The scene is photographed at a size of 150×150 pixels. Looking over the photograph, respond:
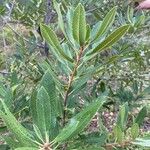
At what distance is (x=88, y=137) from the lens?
1083 millimetres

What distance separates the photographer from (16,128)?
76 cm

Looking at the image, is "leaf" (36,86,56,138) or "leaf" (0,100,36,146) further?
"leaf" (36,86,56,138)

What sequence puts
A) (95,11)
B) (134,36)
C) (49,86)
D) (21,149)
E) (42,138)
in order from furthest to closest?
1. (95,11)
2. (134,36)
3. (49,86)
4. (42,138)
5. (21,149)

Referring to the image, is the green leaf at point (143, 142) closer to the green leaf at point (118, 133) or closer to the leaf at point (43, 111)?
the green leaf at point (118, 133)

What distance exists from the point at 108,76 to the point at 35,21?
56cm

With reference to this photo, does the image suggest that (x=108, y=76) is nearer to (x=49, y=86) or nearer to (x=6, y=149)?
(x=6, y=149)

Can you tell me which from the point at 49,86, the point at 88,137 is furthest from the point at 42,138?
the point at 88,137

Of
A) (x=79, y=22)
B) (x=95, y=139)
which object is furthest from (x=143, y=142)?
(x=79, y=22)

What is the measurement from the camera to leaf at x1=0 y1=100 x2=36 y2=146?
0.74m

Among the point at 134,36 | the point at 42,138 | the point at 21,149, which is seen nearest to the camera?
the point at 21,149

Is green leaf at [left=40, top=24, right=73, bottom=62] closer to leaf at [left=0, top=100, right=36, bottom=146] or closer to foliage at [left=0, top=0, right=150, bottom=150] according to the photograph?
foliage at [left=0, top=0, right=150, bottom=150]

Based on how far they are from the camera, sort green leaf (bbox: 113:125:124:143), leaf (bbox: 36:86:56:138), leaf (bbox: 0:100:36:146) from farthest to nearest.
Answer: green leaf (bbox: 113:125:124:143), leaf (bbox: 36:86:56:138), leaf (bbox: 0:100:36:146)

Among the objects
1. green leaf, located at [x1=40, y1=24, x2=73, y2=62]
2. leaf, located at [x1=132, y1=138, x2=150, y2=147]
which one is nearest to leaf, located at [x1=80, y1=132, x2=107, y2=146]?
leaf, located at [x1=132, y1=138, x2=150, y2=147]

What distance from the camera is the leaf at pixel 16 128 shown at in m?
0.74
